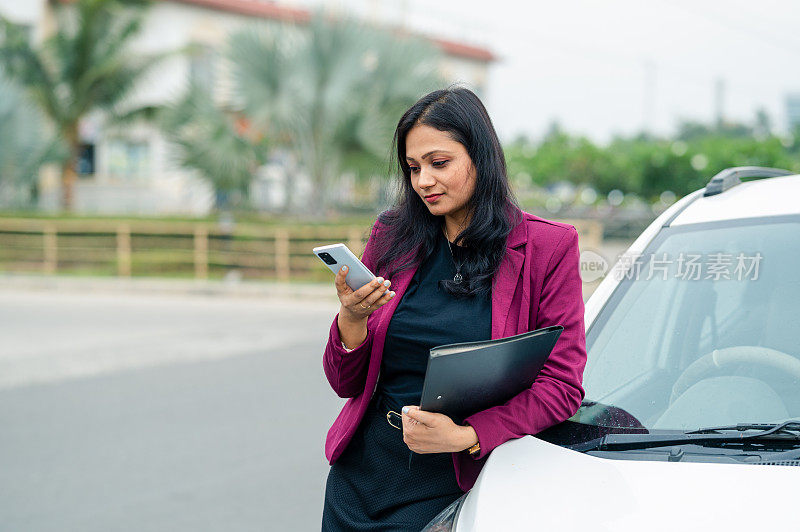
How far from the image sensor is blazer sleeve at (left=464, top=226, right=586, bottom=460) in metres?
1.86

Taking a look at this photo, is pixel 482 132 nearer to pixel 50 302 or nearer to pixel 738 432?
pixel 738 432

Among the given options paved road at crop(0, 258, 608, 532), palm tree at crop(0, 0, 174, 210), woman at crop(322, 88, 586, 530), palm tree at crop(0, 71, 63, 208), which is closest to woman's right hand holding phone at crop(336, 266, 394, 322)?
woman at crop(322, 88, 586, 530)

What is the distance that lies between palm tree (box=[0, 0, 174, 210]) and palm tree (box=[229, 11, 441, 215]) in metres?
5.75

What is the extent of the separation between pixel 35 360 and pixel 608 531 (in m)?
8.00

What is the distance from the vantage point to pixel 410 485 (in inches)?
78.6

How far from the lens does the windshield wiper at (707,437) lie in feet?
6.11

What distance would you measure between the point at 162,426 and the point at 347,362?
4392mm

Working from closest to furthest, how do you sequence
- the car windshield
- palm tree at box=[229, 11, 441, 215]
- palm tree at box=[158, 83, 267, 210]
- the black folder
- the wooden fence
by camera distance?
the black folder, the car windshield, palm tree at box=[229, 11, 441, 215], palm tree at box=[158, 83, 267, 210], the wooden fence

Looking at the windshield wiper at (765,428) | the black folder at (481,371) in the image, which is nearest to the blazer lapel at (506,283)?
the black folder at (481,371)

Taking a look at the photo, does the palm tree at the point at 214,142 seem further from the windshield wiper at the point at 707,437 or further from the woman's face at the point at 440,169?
the windshield wiper at the point at 707,437

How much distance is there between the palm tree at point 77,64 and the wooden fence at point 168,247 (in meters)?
2.83

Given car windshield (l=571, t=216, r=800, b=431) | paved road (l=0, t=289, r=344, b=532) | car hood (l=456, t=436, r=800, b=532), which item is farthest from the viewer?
paved road (l=0, t=289, r=344, b=532)

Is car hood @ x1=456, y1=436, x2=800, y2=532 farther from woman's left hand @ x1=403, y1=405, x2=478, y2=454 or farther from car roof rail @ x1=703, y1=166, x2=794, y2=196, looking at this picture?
car roof rail @ x1=703, y1=166, x2=794, y2=196

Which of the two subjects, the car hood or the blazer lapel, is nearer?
the car hood
